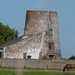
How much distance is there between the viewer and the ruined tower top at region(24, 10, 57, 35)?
224 ft

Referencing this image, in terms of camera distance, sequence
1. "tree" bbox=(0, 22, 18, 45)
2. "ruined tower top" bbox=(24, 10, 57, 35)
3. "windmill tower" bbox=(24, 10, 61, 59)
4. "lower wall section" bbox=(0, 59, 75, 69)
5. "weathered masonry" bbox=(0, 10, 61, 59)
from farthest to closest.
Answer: "tree" bbox=(0, 22, 18, 45) → "ruined tower top" bbox=(24, 10, 57, 35) → "windmill tower" bbox=(24, 10, 61, 59) → "weathered masonry" bbox=(0, 10, 61, 59) → "lower wall section" bbox=(0, 59, 75, 69)

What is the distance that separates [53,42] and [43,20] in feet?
13.7

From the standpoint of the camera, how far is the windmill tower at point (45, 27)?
223 feet

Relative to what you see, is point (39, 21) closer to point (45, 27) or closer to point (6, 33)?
point (45, 27)

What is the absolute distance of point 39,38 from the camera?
67625 millimetres

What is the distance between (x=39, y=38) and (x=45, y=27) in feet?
8.01

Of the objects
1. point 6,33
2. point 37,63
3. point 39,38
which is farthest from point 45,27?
point 6,33

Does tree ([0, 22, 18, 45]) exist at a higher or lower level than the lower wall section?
higher

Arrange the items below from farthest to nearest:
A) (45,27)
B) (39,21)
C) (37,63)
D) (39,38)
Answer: (45,27) < (39,21) < (39,38) < (37,63)

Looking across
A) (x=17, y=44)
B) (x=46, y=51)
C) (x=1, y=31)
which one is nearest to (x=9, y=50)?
(x=17, y=44)

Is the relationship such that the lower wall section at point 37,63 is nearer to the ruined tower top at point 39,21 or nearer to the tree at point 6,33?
the ruined tower top at point 39,21

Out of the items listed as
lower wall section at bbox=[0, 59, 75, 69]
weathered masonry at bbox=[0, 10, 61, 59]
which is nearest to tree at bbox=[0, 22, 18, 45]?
weathered masonry at bbox=[0, 10, 61, 59]

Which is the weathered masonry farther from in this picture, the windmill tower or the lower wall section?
the lower wall section

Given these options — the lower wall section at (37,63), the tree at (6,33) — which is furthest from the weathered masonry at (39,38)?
the tree at (6,33)
